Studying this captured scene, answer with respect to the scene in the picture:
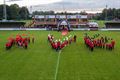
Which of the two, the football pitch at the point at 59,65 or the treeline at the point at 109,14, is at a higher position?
the treeline at the point at 109,14

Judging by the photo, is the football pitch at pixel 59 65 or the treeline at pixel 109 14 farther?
the treeline at pixel 109 14

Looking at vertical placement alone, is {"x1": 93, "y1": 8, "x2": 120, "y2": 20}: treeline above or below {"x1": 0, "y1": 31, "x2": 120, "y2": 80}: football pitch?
above

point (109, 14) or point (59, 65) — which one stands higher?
point (109, 14)

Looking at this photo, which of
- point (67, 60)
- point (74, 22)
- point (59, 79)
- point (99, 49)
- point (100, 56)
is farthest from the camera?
point (74, 22)

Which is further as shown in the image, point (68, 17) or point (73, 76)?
point (68, 17)

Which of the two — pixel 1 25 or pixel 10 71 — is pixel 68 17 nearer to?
pixel 1 25

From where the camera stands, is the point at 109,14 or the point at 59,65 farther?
the point at 109,14

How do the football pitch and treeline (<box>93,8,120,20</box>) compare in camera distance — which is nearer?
the football pitch

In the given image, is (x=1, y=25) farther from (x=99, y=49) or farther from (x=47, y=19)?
(x=99, y=49)

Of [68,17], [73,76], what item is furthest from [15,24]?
[73,76]

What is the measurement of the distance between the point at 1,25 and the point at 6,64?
59.2 meters

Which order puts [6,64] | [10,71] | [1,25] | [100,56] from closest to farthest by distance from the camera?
[10,71], [6,64], [100,56], [1,25]

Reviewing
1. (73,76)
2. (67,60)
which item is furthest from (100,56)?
(73,76)

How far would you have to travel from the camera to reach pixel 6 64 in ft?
77.6
